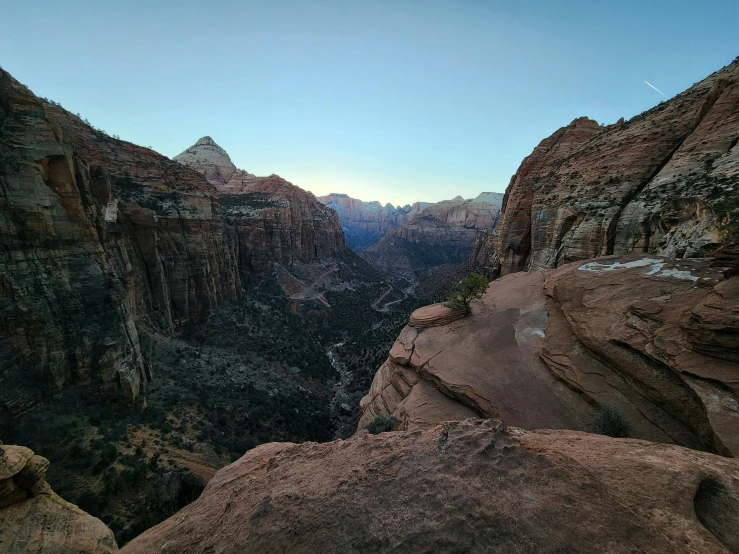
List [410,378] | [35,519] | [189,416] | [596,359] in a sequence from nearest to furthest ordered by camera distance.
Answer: [35,519]
[596,359]
[410,378]
[189,416]

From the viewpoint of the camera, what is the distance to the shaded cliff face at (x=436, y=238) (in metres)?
151

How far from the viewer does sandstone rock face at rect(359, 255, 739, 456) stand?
934 cm

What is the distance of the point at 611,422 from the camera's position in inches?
410

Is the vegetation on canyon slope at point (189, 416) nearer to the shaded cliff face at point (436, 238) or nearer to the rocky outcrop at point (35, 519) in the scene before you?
the rocky outcrop at point (35, 519)

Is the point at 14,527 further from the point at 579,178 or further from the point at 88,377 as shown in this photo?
the point at 579,178

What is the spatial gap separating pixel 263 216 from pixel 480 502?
7264 cm

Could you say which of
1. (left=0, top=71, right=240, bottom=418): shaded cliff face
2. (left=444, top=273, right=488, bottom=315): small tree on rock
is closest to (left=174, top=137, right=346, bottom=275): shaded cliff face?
(left=0, top=71, right=240, bottom=418): shaded cliff face

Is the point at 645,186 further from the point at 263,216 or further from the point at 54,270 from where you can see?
the point at 263,216

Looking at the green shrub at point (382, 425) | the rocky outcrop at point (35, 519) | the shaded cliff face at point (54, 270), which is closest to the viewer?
the rocky outcrop at point (35, 519)

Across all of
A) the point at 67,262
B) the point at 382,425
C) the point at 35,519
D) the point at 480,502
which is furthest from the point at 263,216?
the point at 480,502

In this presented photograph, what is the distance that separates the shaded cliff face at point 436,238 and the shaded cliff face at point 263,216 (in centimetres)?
5409

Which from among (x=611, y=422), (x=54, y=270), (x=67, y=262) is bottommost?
(x=611, y=422)

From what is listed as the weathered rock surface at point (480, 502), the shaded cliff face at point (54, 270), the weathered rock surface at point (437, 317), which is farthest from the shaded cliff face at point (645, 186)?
the shaded cliff face at point (54, 270)

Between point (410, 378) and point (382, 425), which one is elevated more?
point (410, 378)
